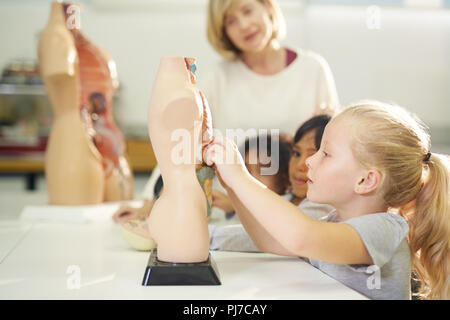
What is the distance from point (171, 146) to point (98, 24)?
11.3 ft

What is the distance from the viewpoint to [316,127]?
38.9 inches

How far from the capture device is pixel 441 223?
752mm

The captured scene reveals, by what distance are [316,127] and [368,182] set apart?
0.29 meters

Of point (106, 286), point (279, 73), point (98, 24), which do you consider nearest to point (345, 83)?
point (98, 24)

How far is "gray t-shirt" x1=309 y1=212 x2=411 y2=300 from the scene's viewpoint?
68cm

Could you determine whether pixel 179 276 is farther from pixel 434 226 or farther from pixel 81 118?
pixel 81 118

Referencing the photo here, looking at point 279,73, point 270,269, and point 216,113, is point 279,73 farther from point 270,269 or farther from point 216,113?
point 270,269

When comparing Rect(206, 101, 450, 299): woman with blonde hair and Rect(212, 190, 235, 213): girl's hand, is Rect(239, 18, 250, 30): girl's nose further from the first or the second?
Rect(206, 101, 450, 299): woman with blonde hair

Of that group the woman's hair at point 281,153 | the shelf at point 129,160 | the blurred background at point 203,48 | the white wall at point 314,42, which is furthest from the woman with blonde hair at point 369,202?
the white wall at point 314,42

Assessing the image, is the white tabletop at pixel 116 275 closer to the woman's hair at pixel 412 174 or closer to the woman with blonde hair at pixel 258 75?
the woman's hair at pixel 412 174

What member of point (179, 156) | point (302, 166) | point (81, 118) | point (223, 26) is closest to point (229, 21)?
point (223, 26)

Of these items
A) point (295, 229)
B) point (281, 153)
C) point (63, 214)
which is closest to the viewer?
point (295, 229)

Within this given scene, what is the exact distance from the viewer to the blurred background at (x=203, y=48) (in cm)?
367
